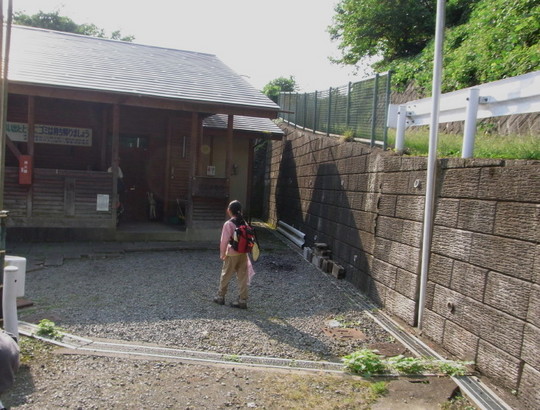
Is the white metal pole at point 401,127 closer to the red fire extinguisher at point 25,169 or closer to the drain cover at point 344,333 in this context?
the drain cover at point 344,333

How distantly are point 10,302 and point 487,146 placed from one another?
18.8 feet

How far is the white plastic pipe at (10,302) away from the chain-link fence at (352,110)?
19.2ft

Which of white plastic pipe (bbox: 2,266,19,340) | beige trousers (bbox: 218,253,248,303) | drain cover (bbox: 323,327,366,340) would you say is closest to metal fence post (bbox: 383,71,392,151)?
beige trousers (bbox: 218,253,248,303)

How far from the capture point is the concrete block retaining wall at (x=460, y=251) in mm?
4121

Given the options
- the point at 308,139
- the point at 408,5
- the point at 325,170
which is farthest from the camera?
the point at 408,5

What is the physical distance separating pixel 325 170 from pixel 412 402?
7.11m

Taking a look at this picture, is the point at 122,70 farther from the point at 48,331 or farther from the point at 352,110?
the point at 48,331

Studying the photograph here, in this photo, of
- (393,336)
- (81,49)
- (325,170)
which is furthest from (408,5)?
(393,336)

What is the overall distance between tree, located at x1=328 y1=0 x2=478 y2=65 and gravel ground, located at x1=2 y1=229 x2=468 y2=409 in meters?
12.6

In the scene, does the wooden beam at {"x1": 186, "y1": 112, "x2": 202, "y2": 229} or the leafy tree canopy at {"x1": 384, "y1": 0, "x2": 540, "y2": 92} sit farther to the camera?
the wooden beam at {"x1": 186, "y1": 112, "x2": 202, "y2": 229}

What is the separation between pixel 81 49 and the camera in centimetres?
1312

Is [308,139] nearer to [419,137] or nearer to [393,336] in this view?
[419,137]

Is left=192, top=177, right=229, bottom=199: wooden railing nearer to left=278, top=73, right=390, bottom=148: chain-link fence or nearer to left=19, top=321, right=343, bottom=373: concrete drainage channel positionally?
left=278, top=73, right=390, bottom=148: chain-link fence

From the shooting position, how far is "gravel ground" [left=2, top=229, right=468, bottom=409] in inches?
155
